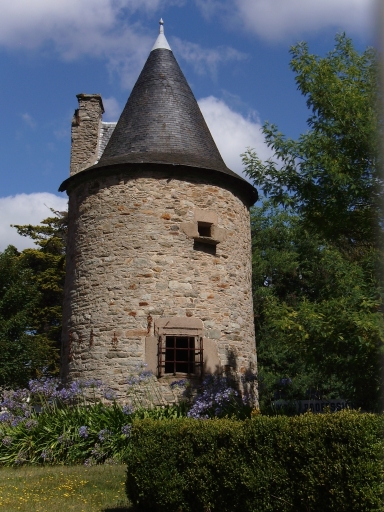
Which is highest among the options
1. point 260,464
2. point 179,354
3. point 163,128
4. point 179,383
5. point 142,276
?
point 163,128

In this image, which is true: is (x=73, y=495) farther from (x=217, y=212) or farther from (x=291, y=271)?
(x=291, y=271)

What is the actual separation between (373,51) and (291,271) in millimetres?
16549

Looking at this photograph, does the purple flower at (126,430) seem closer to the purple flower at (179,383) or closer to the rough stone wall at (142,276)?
the rough stone wall at (142,276)

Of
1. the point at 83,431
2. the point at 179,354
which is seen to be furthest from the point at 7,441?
the point at 179,354

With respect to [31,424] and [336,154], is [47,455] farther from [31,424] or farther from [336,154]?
[336,154]

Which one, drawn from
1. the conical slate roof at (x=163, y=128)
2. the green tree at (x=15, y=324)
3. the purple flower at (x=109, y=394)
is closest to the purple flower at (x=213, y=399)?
the purple flower at (x=109, y=394)

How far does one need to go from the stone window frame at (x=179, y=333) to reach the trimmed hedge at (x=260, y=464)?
3942 mm

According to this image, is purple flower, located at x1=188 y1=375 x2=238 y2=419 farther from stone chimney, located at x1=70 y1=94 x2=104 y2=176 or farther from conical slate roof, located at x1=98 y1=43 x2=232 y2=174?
stone chimney, located at x1=70 y1=94 x2=104 y2=176

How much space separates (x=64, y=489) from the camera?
24.9ft

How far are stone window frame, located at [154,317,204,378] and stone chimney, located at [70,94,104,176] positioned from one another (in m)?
6.15

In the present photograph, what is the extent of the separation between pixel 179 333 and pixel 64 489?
4.21 m

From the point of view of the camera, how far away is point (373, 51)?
783 centimetres

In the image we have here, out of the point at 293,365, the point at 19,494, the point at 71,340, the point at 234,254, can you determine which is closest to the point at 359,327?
the point at 19,494

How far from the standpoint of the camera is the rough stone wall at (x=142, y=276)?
11.2 meters
